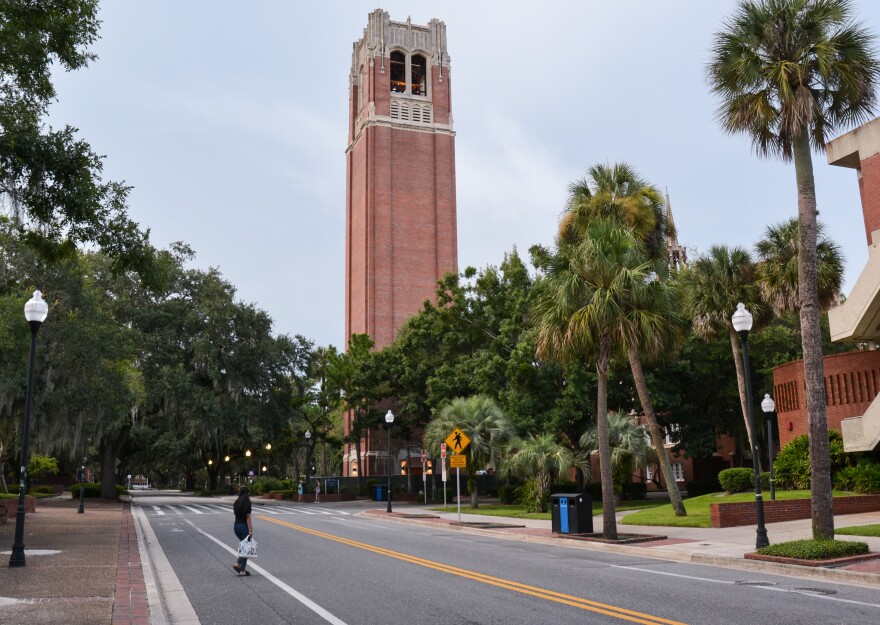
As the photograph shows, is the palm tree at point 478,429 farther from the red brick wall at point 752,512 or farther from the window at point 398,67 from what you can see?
the window at point 398,67

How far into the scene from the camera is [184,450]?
54.6m

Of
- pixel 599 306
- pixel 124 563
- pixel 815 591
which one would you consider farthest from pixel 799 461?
pixel 124 563

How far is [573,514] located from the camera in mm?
21438

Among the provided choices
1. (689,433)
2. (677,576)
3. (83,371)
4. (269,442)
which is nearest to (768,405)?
(689,433)

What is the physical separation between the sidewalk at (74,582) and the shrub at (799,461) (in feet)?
74.8

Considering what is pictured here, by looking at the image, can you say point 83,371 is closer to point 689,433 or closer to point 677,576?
point 689,433

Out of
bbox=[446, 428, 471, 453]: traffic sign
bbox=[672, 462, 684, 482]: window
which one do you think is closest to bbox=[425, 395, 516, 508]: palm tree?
bbox=[446, 428, 471, 453]: traffic sign

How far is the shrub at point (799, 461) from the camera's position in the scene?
28.1m

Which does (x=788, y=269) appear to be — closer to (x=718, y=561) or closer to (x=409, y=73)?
(x=718, y=561)

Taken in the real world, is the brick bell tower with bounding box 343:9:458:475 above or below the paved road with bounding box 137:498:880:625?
above

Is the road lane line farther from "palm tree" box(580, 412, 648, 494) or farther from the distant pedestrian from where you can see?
"palm tree" box(580, 412, 648, 494)

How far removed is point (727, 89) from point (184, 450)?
4644 cm

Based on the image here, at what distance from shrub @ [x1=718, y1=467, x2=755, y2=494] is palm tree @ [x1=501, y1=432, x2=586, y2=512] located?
6170 millimetres

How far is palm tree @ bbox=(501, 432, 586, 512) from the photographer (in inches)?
1313
